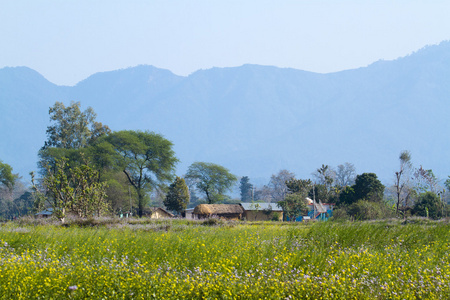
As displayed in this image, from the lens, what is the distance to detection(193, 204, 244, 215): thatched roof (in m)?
57.6

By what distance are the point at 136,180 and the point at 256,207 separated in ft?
52.3

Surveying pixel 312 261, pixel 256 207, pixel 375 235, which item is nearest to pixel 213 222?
pixel 375 235

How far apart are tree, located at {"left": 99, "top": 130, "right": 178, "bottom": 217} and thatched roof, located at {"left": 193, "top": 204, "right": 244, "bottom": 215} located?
5297 mm

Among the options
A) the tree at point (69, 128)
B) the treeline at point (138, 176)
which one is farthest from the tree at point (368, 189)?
the tree at point (69, 128)

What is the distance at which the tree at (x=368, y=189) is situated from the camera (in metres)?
50.9

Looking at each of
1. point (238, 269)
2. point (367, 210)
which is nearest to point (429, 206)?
point (367, 210)

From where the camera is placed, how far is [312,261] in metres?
9.76

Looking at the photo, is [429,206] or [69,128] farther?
[69,128]

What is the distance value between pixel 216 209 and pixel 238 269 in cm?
4924

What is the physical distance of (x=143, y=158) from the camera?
59250 millimetres

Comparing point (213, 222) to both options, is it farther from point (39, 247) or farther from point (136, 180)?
point (136, 180)

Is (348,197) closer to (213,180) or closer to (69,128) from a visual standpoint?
(213,180)

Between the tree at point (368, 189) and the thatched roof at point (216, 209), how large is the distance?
16.2m

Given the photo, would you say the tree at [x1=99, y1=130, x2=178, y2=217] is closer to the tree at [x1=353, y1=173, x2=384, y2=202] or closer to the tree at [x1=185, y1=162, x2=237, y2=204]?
the tree at [x1=185, y1=162, x2=237, y2=204]
